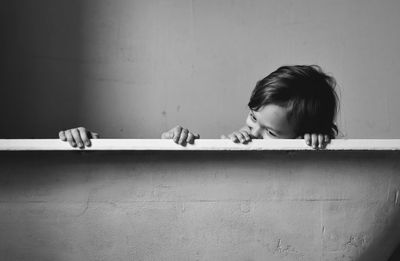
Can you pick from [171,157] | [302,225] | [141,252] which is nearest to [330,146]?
[302,225]

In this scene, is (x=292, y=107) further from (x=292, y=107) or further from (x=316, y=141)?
(x=316, y=141)

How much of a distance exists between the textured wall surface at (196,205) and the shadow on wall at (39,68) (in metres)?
0.77

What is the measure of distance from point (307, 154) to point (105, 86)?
0.93 meters

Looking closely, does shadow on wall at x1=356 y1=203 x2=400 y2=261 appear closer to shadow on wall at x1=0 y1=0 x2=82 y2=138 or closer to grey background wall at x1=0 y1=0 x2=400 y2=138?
grey background wall at x1=0 y1=0 x2=400 y2=138

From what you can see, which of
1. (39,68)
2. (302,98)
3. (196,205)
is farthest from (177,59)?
(196,205)

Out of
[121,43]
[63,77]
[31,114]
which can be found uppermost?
[121,43]

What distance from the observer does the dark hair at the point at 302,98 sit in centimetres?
107

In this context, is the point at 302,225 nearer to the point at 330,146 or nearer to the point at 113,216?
the point at 330,146

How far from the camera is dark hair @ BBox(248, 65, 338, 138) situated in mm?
1071

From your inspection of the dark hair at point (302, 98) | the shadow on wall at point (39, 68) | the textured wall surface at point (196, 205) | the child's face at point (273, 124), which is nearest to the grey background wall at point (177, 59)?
the shadow on wall at point (39, 68)

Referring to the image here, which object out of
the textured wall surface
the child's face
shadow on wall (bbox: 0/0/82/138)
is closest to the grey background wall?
shadow on wall (bbox: 0/0/82/138)

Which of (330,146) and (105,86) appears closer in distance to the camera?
(330,146)

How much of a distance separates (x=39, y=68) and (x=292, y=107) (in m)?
0.89

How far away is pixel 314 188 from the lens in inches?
30.1
